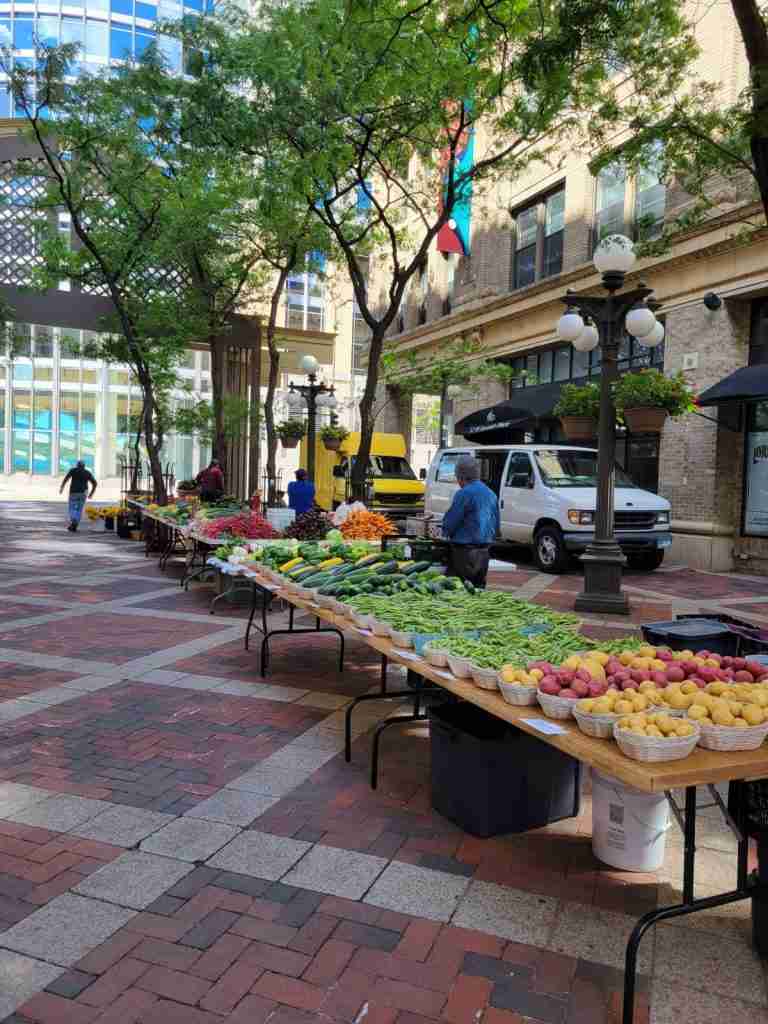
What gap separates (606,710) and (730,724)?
444 mm

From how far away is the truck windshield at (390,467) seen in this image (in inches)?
838

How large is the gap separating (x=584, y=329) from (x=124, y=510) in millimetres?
13725

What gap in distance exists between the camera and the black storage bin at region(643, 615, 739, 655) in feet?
17.5

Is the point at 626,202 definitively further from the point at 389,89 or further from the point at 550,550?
the point at 389,89

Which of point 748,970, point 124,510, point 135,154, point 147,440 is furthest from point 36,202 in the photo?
point 748,970

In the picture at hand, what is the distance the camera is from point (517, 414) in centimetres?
1814

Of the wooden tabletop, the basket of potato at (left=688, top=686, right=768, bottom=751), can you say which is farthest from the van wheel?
the basket of potato at (left=688, top=686, right=768, bottom=751)

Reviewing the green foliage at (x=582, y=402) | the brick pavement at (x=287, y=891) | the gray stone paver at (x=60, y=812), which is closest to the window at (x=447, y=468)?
the green foliage at (x=582, y=402)

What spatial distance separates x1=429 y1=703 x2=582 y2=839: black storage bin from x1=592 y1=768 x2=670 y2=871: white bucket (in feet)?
1.40

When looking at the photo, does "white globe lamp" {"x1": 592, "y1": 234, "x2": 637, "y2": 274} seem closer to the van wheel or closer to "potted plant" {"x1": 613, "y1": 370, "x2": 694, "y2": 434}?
"potted plant" {"x1": 613, "y1": 370, "x2": 694, "y2": 434}

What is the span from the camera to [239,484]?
24.8m

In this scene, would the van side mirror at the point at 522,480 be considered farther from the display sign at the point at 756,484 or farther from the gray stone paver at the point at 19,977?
the gray stone paver at the point at 19,977

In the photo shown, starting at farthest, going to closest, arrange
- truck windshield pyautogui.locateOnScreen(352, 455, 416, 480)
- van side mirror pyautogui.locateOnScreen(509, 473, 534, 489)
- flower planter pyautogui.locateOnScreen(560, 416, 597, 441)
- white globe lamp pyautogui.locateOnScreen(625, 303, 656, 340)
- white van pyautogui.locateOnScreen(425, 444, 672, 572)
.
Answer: truck windshield pyautogui.locateOnScreen(352, 455, 416, 480)
van side mirror pyautogui.locateOnScreen(509, 473, 534, 489)
white van pyautogui.locateOnScreen(425, 444, 672, 572)
flower planter pyautogui.locateOnScreen(560, 416, 597, 441)
white globe lamp pyautogui.locateOnScreen(625, 303, 656, 340)

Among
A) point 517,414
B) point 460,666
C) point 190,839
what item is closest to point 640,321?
point 460,666
